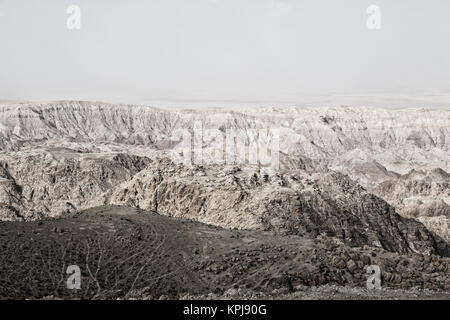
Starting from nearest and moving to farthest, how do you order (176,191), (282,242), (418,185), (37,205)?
(282,242)
(176,191)
(37,205)
(418,185)

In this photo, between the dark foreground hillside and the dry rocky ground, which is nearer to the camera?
the dark foreground hillside

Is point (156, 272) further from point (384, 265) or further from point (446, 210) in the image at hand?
point (446, 210)

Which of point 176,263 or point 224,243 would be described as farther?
point 224,243

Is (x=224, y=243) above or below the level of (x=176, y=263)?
above

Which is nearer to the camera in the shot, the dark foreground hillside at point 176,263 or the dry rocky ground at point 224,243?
the dark foreground hillside at point 176,263

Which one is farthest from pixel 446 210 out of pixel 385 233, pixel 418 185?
pixel 385 233
